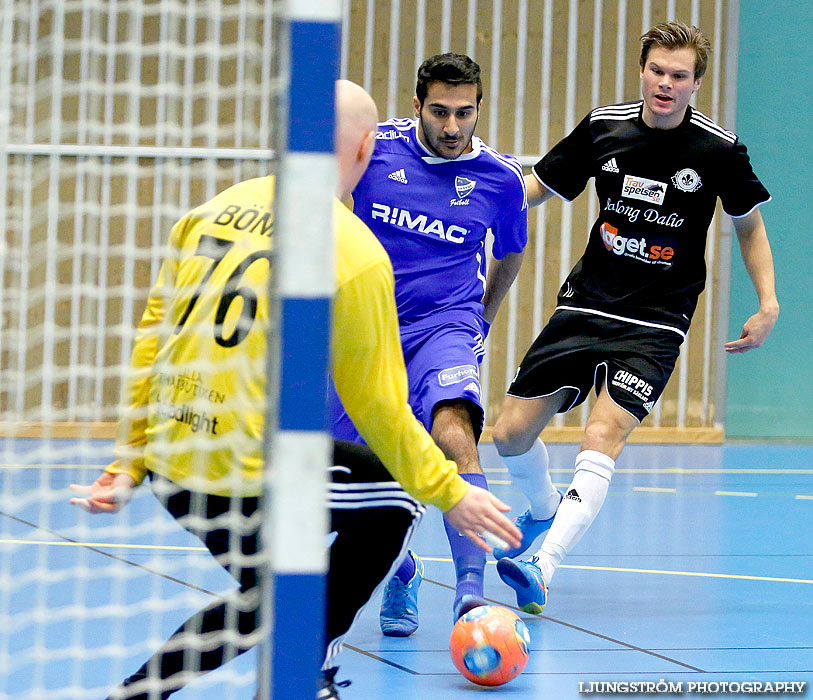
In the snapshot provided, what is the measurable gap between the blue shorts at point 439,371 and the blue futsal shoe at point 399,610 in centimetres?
49

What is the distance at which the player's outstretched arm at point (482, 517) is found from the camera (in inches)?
82.0

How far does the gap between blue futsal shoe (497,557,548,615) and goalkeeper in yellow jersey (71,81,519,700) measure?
123 centimetres

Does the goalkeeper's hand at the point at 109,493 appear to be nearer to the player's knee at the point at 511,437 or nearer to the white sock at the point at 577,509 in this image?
the white sock at the point at 577,509

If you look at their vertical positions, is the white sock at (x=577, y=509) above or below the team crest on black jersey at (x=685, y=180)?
below

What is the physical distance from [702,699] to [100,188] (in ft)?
22.5

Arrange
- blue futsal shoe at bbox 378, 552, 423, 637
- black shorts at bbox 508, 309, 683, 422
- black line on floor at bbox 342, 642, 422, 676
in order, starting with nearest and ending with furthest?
black line on floor at bbox 342, 642, 422, 676 → blue futsal shoe at bbox 378, 552, 423, 637 → black shorts at bbox 508, 309, 683, 422

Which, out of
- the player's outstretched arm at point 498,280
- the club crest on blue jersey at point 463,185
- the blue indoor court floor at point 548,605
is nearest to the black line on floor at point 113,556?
the blue indoor court floor at point 548,605

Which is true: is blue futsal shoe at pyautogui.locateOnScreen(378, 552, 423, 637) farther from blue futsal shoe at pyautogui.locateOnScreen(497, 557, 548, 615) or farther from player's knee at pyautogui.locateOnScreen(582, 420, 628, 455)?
player's knee at pyautogui.locateOnScreen(582, 420, 628, 455)

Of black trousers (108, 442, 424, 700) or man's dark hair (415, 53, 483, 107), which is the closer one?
black trousers (108, 442, 424, 700)

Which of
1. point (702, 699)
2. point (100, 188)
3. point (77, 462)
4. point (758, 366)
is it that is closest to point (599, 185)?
point (702, 699)

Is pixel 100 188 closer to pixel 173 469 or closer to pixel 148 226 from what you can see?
pixel 148 226

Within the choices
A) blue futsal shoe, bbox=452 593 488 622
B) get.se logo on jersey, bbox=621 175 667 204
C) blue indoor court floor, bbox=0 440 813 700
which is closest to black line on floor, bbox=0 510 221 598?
blue indoor court floor, bbox=0 440 813 700

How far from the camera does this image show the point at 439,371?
366cm

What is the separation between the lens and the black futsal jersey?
13.6ft
